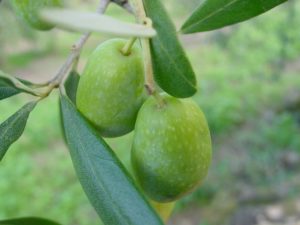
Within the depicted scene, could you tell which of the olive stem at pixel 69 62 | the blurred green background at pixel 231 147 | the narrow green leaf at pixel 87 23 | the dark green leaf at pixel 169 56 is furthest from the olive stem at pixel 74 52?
the blurred green background at pixel 231 147

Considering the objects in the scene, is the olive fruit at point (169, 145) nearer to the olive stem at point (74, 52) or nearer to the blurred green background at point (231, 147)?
the olive stem at point (74, 52)

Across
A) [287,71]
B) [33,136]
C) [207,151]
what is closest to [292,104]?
[287,71]

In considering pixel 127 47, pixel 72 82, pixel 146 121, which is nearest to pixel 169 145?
pixel 146 121

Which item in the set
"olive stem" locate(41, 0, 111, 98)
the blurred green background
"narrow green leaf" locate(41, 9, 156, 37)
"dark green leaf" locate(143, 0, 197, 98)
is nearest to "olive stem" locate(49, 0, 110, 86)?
"olive stem" locate(41, 0, 111, 98)

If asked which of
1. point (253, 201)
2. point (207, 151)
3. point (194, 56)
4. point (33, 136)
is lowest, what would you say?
point (194, 56)

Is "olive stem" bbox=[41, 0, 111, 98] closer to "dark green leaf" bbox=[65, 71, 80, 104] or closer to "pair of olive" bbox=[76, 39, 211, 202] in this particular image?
"pair of olive" bbox=[76, 39, 211, 202]

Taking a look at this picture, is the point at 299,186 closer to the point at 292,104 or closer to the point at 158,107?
the point at 292,104
